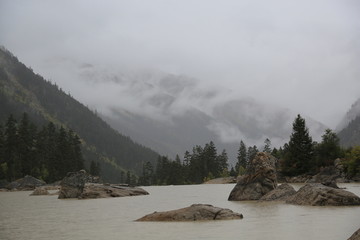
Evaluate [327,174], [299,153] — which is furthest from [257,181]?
[299,153]

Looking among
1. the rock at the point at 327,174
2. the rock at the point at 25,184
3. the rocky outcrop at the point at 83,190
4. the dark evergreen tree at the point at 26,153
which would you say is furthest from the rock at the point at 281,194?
the dark evergreen tree at the point at 26,153

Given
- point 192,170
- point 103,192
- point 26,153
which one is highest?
point 192,170

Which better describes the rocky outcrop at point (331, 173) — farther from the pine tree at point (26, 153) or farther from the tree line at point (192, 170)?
the tree line at point (192, 170)

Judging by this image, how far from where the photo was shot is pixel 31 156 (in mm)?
117312

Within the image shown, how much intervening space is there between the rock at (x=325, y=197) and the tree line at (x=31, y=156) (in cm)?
9765

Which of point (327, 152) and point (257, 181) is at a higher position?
point (327, 152)

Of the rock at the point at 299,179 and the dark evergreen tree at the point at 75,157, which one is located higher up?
the dark evergreen tree at the point at 75,157

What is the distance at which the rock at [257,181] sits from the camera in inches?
1227

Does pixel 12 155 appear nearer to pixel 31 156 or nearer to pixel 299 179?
pixel 31 156

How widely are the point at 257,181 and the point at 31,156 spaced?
97110 millimetres

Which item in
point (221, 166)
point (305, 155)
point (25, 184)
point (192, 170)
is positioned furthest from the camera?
point (221, 166)

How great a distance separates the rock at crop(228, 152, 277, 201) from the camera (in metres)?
31.2

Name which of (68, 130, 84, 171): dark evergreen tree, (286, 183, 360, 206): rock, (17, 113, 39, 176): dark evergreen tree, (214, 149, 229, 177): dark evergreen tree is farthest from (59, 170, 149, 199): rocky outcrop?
(214, 149, 229, 177): dark evergreen tree

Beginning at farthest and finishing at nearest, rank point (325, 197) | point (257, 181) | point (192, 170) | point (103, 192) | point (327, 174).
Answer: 1. point (192, 170)
2. point (327, 174)
3. point (103, 192)
4. point (257, 181)
5. point (325, 197)
